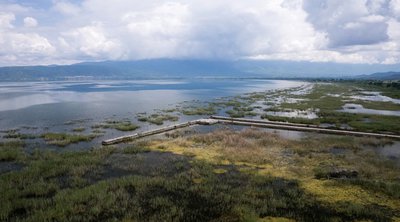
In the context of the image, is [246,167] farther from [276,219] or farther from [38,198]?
[38,198]

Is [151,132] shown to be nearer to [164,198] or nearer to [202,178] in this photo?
[202,178]

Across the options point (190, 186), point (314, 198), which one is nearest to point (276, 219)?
point (314, 198)

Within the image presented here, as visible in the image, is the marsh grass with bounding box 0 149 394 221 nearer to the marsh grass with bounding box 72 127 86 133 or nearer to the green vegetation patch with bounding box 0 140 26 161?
the green vegetation patch with bounding box 0 140 26 161


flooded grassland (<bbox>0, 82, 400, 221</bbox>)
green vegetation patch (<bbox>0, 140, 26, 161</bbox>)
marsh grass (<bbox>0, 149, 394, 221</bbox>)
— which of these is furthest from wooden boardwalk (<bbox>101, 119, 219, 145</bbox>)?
marsh grass (<bbox>0, 149, 394, 221</bbox>)

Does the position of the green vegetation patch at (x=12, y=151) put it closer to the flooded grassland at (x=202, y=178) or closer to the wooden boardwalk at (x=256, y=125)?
the flooded grassland at (x=202, y=178)

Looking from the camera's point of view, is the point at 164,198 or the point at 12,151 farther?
the point at 12,151

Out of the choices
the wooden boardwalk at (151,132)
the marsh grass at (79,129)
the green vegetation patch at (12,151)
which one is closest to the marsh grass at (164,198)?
the green vegetation patch at (12,151)

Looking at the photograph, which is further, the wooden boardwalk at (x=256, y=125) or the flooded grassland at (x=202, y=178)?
the wooden boardwalk at (x=256, y=125)

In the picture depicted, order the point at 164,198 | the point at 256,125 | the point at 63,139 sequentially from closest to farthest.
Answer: the point at 164,198
the point at 63,139
the point at 256,125

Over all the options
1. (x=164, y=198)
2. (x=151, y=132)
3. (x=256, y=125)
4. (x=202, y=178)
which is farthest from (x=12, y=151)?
(x=256, y=125)
